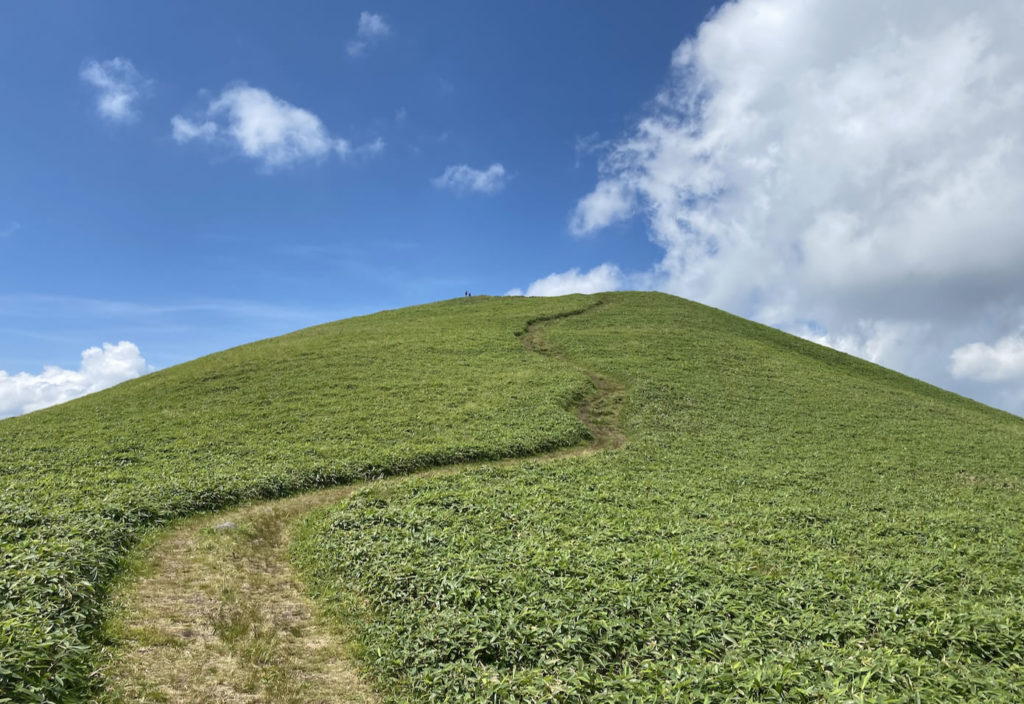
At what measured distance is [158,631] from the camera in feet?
34.5

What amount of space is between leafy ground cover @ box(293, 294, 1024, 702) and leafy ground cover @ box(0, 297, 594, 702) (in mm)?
4205

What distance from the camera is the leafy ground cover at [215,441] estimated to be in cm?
1045

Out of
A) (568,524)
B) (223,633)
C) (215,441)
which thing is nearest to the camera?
(223,633)

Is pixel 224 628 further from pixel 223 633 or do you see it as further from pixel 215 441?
pixel 215 441

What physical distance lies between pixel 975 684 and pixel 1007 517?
1437 cm

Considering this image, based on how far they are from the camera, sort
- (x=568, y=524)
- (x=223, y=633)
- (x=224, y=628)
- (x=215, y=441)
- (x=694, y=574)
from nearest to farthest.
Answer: (x=223, y=633)
(x=224, y=628)
(x=694, y=574)
(x=568, y=524)
(x=215, y=441)

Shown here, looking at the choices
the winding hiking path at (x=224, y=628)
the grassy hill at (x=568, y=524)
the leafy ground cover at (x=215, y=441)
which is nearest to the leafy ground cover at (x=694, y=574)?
the grassy hill at (x=568, y=524)

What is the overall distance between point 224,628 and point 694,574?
10.1 meters

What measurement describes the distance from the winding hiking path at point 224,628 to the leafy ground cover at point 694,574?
677 mm

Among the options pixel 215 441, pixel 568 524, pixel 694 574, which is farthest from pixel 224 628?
pixel 215 441

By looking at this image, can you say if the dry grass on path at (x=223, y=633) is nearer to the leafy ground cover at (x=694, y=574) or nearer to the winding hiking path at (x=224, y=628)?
the winding hiking path at (x=224, y=628)

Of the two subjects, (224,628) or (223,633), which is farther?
(224,628)

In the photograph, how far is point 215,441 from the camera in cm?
2422

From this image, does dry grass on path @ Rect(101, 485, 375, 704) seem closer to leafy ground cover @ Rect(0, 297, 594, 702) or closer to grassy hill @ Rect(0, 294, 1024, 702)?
grassy hill @ Rect(0, 294, 1024, 702)
